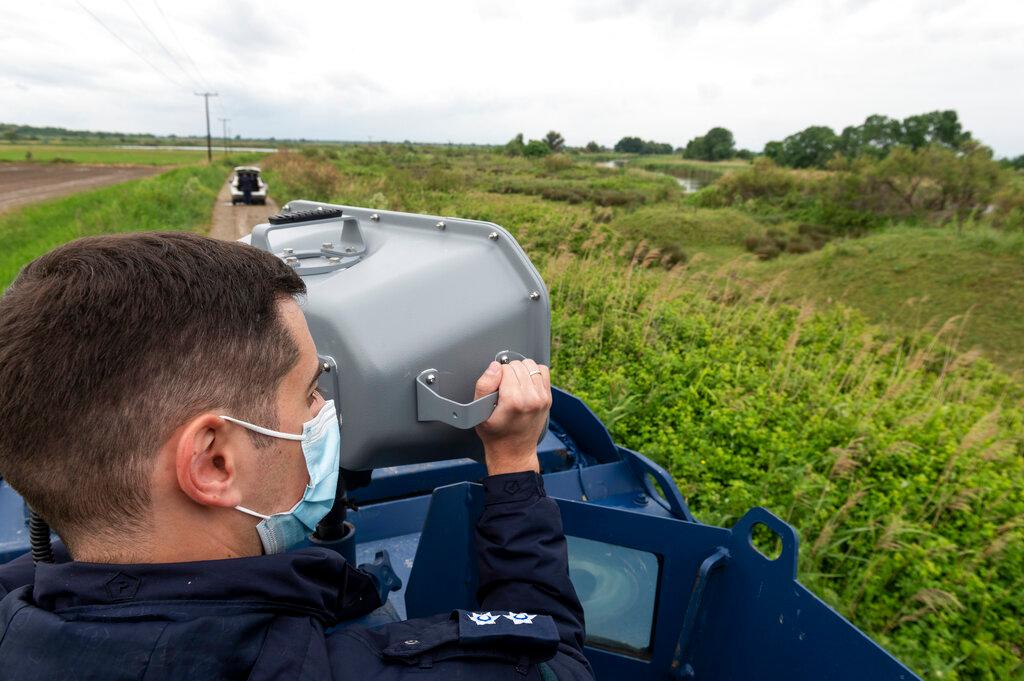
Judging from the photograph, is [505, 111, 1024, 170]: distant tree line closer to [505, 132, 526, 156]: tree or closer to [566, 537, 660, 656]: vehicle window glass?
[505, 132, 526, 156]: tree

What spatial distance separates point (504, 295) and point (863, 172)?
21.5 m

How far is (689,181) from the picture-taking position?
4088 centimetres

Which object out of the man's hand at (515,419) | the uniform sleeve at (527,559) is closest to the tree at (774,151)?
the man's hand at (515,419)

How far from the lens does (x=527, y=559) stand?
3.75 ft

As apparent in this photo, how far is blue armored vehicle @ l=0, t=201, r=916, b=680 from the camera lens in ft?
4.43

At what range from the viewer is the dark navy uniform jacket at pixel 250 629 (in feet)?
2.37

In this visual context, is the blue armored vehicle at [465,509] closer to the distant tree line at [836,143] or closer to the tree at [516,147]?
the distant tree line at [836,143]

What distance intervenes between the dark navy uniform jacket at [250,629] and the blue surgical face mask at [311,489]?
6 cm

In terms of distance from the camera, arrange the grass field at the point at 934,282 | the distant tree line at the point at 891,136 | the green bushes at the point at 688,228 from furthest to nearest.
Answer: the distant tree line at the point at 891,136, the green bushes at the point at 688,228, the grass field at the point at 934,282

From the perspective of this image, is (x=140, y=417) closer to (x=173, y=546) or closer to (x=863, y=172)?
(x=173, y=546)

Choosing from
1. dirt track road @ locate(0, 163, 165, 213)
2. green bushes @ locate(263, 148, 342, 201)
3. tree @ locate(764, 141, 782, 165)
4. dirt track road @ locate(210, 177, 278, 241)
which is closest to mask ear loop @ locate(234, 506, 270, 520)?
dirt track road @ locate(210, 177, 278, 241)

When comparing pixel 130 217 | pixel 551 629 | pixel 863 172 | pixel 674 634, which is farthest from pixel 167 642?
pixel 863 172

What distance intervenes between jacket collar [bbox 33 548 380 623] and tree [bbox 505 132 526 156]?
172 feet

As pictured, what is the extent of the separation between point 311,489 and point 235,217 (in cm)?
1881
